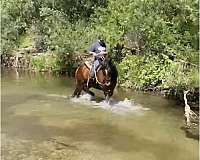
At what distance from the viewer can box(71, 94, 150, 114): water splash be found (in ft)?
43.0

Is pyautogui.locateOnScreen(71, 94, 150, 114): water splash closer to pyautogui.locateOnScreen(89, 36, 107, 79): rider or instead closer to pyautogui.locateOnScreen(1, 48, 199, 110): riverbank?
pyautogui.locateOnScreen(89, 36, 107, 79): rider

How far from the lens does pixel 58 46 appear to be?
20.2m

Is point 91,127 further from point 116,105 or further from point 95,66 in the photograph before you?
point 95,66

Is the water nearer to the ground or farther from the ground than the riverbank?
nearer to the ground

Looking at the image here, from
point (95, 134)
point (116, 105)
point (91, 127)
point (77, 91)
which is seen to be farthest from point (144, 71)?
point (95, 134)

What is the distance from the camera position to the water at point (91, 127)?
9.16 metres

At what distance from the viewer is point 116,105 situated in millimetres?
13625

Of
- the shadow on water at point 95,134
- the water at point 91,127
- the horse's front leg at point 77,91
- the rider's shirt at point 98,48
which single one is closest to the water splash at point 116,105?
the water at point 91,127

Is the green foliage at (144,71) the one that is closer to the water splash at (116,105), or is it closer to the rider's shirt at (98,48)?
the water splash at (116,105)

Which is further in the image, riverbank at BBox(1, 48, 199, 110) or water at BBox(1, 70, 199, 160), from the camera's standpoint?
riverbank at BBox(1, 48, 199, 110)

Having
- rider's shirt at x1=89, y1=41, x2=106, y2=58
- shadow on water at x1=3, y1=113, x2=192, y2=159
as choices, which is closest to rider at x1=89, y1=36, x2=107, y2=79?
rider's shirt at x1=89, y1=41, x2=106, y2=58

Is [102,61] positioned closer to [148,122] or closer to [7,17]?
[148,122]

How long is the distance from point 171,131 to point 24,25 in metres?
15.8

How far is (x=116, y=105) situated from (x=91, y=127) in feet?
8.34
